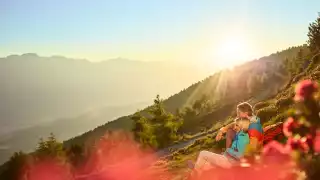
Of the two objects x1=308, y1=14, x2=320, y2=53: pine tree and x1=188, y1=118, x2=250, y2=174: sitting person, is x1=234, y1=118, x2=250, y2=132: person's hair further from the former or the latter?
x1=308, y1=14, x2=320, y2=53: pine tree

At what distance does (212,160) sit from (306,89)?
3.40 m

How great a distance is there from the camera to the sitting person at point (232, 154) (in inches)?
398

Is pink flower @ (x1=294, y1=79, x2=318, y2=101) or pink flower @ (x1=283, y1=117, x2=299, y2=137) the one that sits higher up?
pink flower @ (x1=294, y1=79, x2=318, y2=101)

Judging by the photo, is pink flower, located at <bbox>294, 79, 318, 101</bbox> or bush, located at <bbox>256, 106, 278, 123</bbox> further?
bush, located at <bbox>256, 106, 278, 123</bbox>

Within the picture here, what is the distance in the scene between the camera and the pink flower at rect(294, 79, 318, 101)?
10.7 metres

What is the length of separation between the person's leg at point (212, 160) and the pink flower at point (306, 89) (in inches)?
111

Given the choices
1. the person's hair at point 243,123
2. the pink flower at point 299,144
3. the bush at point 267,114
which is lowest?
the bush at point 267,114

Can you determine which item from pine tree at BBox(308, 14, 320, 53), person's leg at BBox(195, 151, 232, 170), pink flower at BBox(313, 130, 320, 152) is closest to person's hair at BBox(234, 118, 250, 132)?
person's leg at BBox(195, 151, 232, 170)

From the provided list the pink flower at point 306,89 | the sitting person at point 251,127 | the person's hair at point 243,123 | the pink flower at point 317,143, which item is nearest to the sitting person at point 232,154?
the person's hair at point 243,123

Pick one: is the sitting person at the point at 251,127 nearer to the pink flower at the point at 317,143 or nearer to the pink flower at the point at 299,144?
the pink flower at the point at 299,144

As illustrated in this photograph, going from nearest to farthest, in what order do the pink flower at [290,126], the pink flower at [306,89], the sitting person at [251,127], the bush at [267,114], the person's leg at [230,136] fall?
the sitting person at [251,127] → the person's leg at [230,136] → the pink flower at [306,89] → the pink flower at [290,126] → the bush at [267,114]

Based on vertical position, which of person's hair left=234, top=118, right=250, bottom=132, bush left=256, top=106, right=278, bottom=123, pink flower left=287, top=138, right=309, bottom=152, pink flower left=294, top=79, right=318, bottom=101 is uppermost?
pink flower left=294, top=79, right=318, bottom=101

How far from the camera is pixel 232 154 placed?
1043 cm

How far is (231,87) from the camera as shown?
598ft
